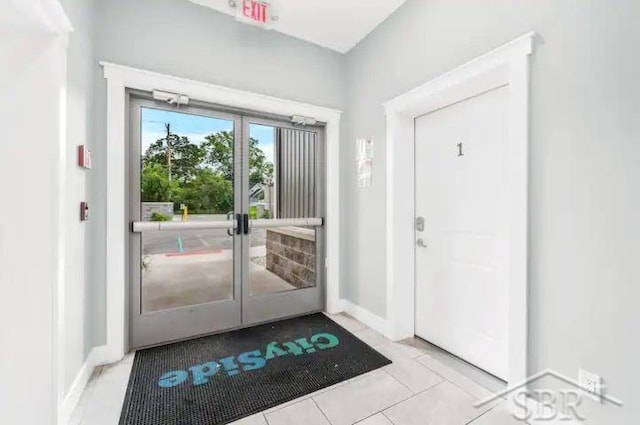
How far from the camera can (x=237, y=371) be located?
2088 mm

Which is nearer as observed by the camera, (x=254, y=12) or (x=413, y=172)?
(x=254, y=12)

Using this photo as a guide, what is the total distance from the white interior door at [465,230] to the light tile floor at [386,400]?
263 mm

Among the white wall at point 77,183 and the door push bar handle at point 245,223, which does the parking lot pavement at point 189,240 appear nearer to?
the door push bar handle at point 245,223

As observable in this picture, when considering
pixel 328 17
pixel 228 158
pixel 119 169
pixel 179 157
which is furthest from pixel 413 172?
pixel 119 169

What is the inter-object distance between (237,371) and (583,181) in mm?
2470

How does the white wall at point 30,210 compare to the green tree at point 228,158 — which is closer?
the white wall at point 30,210

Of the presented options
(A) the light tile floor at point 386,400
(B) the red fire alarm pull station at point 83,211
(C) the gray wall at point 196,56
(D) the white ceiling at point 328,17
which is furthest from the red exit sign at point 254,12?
(A) the light tile floor at point 386,400

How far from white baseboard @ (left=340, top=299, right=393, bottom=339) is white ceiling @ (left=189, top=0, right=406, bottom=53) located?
9.50 feet

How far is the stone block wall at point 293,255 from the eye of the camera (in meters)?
3.05

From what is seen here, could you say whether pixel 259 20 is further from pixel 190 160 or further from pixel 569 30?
pixel 569 30

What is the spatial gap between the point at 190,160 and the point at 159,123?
1.29 feet

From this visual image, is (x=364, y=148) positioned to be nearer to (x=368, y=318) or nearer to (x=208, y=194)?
(x=208, y=194)

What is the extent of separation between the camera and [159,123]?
249cm

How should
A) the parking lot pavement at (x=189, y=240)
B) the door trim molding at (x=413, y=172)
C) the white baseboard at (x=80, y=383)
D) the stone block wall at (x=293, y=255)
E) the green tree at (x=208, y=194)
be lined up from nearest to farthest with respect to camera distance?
the white baseboard at (x=80, y=383) < the door trim molding at (x=413, y=172) < the parking lot pavement at (x=189, y=240) < the green tree at (x=208, y=194) < the stone block wall at (x=293, y=255)
